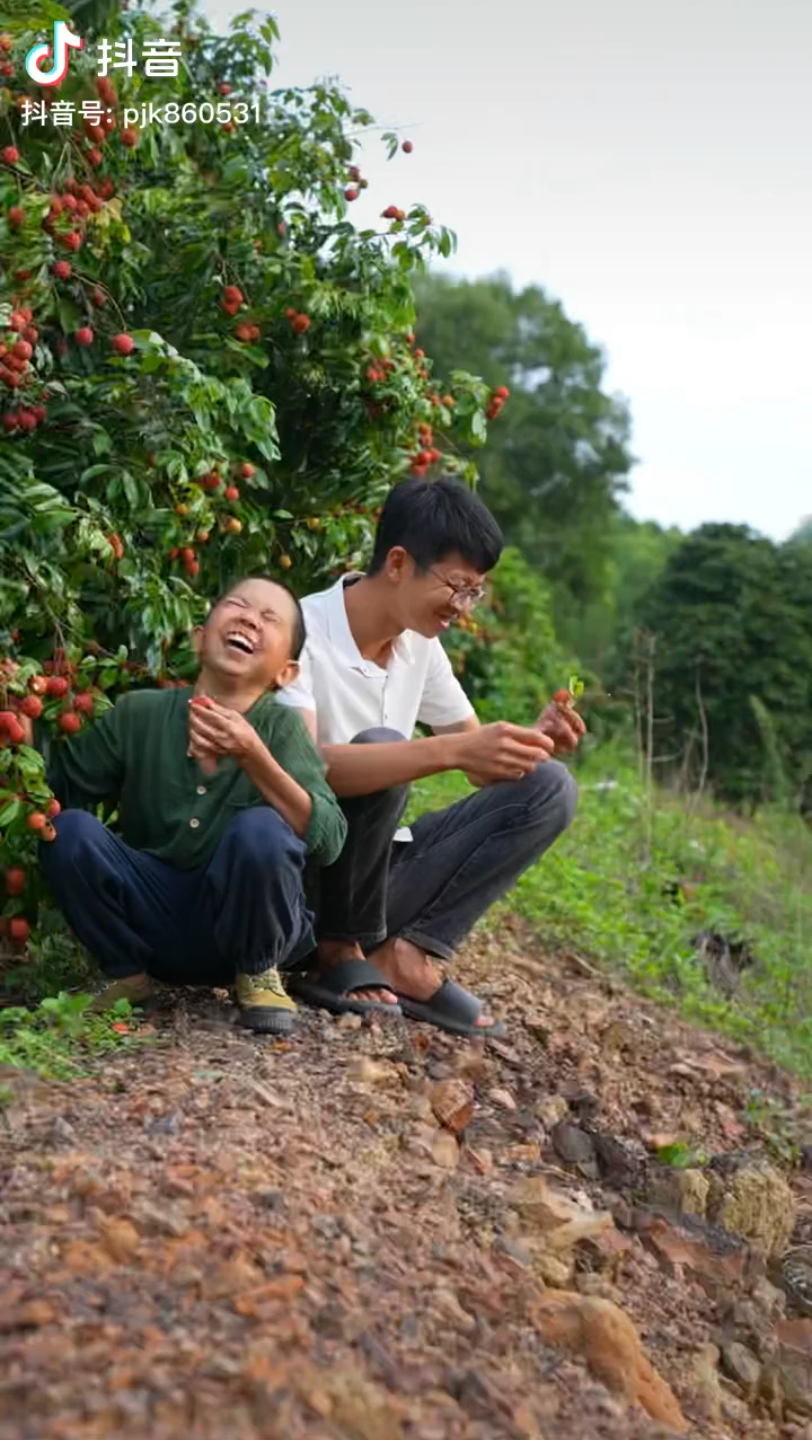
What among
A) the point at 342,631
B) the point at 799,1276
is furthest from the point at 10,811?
the point at 799,1276

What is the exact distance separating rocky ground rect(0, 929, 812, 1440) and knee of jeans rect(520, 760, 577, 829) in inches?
23.0

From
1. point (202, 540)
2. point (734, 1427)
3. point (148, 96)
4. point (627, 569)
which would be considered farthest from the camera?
point (627, 569)

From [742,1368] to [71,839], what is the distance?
1575 millimetres

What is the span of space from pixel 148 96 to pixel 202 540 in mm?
1278

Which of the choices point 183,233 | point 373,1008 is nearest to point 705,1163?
point 373,1008

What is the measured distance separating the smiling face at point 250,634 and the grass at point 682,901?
7.94 ft

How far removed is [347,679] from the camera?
151 inches

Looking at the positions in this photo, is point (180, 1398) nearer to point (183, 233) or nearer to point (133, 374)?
point (133, 374)

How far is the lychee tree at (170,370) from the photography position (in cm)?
366

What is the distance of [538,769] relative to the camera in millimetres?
3830

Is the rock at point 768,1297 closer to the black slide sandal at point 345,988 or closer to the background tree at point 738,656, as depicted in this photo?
the black slide sandal at point 345,988

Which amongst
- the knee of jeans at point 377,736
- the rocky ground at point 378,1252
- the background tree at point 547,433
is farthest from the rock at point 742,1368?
the background tree at point 547,433

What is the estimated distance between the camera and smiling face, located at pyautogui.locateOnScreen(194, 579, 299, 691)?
3418mm

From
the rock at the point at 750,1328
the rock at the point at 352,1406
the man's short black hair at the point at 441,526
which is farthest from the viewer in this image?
the man's short black hair at the point at 441,526
